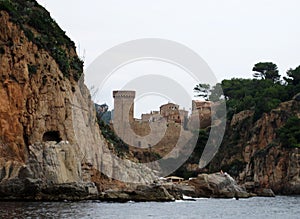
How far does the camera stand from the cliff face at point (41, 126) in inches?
1796

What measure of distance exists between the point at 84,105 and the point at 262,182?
3139cm

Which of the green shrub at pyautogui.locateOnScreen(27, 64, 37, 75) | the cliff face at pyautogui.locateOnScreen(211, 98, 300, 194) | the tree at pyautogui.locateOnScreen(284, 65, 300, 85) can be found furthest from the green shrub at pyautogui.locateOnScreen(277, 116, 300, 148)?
the green shrub at pyautogui.locateOnScreen(27, 64, 37, 75)

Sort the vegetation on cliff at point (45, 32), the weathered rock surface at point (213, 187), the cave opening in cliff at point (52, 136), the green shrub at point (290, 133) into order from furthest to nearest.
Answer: the green shrub at point (290, 133) < the weathered rock surface at point (213, 187) < the vegetation on cliff at point (45, 32) < the cave opening in cliff at point (52, 136)

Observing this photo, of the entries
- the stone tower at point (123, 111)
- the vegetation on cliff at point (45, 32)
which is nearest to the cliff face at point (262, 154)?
the stone tower at point (123, 111)

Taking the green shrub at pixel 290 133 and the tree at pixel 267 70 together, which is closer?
the green shrub at pixel 290 133

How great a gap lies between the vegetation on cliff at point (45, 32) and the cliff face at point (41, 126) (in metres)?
0.25

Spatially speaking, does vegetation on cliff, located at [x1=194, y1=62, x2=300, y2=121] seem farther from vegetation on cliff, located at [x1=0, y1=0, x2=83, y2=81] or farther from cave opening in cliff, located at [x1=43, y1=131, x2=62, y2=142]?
cave opening in cliff, located at [x1=43, y1=131, x2=62, y2=142]

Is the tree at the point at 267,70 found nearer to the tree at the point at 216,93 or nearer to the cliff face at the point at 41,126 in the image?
the tree at the point at 216,93

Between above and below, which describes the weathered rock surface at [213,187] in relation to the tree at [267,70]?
below

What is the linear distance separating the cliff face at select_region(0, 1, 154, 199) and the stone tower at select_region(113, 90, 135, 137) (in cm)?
2820

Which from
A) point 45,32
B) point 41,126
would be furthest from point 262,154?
point 41,126

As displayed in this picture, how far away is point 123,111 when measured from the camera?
302ft

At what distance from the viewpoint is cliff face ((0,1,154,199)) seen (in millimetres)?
45625

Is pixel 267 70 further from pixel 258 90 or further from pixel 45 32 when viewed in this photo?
pixel 45 32
